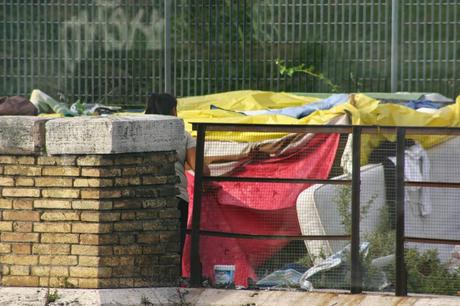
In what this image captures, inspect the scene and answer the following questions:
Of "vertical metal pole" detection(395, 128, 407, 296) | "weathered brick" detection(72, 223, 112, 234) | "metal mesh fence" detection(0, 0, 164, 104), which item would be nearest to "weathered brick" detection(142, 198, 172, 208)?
"weathered brick" detection(72, 223, 112, 234)

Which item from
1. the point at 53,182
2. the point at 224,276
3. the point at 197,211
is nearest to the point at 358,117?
the point at 197,211

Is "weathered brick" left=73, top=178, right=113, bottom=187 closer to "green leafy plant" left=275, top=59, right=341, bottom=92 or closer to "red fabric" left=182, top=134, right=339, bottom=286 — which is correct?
"red fabric" left=182, top=134, right=339, bottom=286

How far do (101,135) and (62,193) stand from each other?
519 mm

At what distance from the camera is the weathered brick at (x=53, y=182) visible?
9195 millimetres

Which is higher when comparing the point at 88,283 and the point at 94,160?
the point at 94,160

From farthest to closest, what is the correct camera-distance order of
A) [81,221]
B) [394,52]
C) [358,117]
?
[394,52] → [358,117] → [81,221]

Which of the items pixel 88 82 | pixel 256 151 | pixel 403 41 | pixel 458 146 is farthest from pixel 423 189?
pixel 88 82

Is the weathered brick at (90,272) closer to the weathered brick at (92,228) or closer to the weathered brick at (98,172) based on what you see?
the weathered brick at (92,228)

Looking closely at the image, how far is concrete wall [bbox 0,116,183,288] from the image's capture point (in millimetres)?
9148

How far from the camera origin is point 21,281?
30.6 ft

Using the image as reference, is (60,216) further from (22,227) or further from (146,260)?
(146,260)

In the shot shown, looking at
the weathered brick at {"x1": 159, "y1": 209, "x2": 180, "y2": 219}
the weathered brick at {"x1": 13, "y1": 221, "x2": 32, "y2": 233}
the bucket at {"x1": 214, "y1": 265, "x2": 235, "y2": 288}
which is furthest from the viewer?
the bucket at {"x1": 214, "y1": 265, "x2": 235, "y2": 288}

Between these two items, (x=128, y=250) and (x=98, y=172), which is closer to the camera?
(x=98, y=172)

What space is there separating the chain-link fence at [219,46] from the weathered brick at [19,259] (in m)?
6.38
